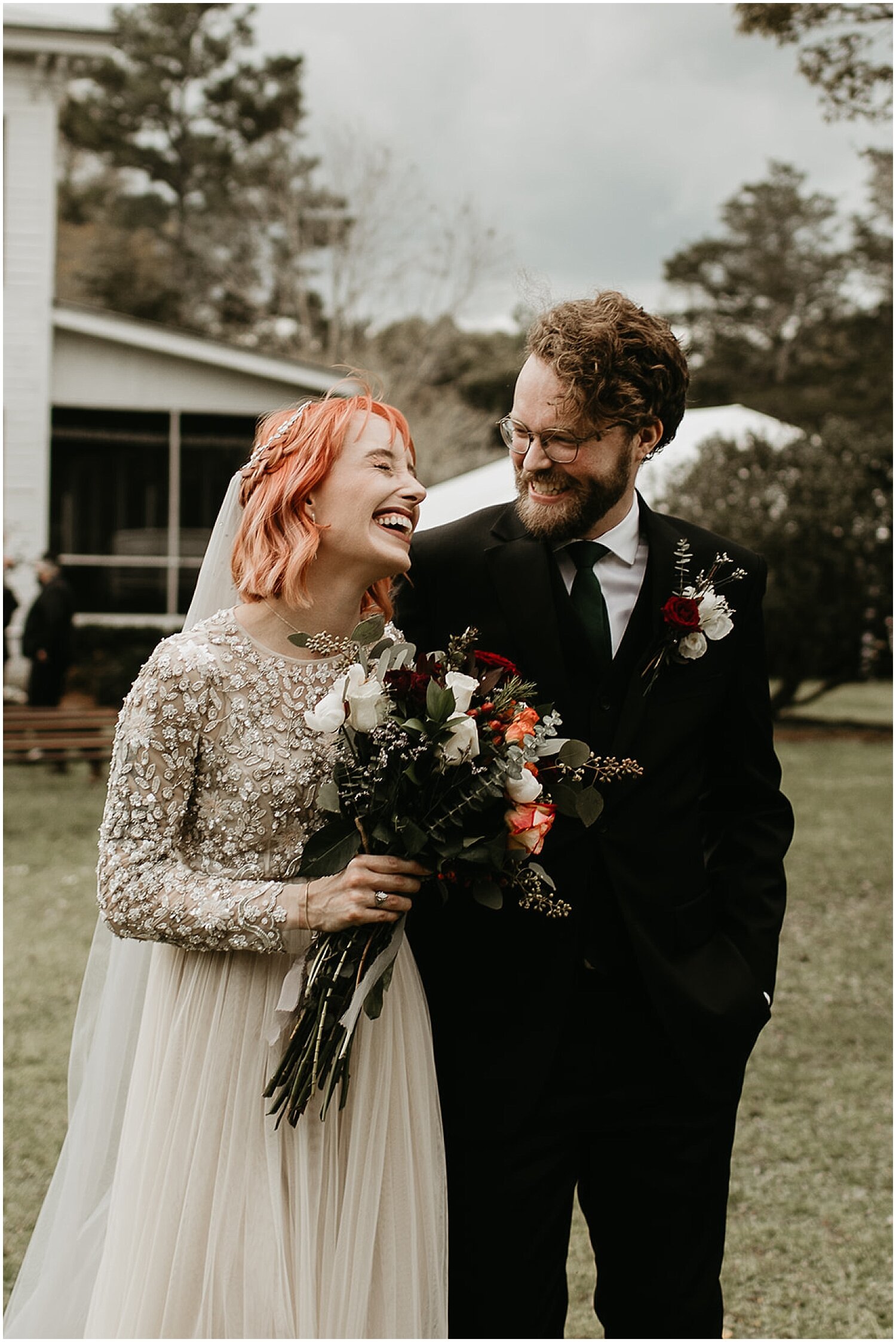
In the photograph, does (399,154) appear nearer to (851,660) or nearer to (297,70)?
(297,70)

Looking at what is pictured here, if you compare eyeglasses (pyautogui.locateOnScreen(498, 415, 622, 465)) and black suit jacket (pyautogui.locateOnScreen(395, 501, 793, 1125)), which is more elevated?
eyeglasses (pyautogui.locateOnScreen(498, 415, 622, 465))

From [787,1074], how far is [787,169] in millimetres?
37698

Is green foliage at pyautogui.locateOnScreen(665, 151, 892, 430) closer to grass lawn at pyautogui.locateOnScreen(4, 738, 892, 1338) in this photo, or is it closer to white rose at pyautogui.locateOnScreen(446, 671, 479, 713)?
grass lawn at pyautogui.locateOnScreen(4, 738, 892, 1338)

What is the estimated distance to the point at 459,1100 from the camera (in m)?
2.79

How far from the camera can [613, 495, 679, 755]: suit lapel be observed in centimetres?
279

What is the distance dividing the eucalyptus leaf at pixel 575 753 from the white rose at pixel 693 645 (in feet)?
1.83

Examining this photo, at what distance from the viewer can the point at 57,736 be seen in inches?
489

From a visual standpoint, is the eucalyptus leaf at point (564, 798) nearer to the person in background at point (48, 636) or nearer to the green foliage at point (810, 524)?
the person in background at point (48, 636)

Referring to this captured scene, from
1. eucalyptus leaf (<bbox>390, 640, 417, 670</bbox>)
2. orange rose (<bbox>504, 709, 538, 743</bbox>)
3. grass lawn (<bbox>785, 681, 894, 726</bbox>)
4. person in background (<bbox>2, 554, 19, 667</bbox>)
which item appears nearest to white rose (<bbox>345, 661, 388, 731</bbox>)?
eucalyptus leaf (<bbox>390, 640, 417, 670</bbox>)

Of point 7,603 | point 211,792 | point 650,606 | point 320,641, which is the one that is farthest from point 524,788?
point 7,603

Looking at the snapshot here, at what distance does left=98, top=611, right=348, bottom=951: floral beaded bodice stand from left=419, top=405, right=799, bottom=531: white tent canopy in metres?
6.15

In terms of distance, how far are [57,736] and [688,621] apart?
34.9 feet

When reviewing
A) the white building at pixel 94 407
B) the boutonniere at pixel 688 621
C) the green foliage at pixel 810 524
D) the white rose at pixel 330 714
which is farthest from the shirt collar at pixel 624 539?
the green foliage at pixel 810 524

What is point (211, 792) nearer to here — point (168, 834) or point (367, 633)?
point (168, 834)
